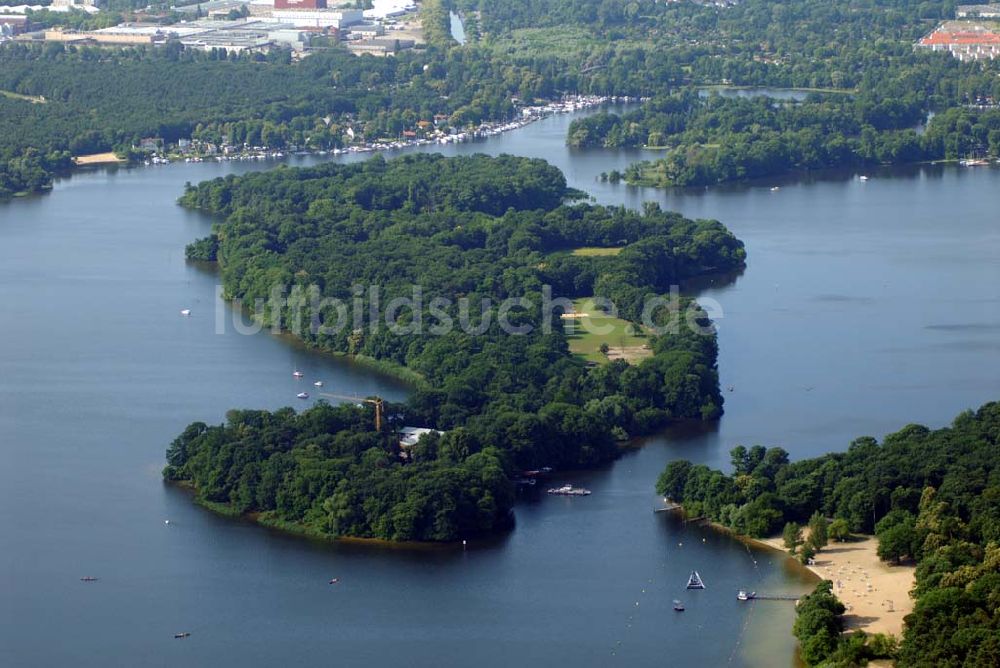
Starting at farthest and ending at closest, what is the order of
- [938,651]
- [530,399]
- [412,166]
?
[412,166]
[530,399]
[938,651]

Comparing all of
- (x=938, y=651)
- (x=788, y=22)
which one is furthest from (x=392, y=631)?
(x=788, y=22)

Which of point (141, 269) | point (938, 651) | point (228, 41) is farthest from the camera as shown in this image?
point (228, 41)

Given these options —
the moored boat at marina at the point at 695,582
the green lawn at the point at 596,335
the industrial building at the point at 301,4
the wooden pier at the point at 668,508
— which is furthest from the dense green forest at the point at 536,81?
the moored boat at marina at the point at 695,582

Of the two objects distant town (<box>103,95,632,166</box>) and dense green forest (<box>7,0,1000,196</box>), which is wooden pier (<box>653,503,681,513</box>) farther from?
distant town (<box>103,95,632,166</box>)

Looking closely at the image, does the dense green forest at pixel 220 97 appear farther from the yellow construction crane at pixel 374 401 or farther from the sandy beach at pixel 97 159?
the yellow construction crane at pixel 374 401

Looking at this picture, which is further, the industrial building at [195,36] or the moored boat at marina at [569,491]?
the industrial building at [195,36]

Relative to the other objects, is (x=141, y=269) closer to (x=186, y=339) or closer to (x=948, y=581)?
(x=186, y=339)

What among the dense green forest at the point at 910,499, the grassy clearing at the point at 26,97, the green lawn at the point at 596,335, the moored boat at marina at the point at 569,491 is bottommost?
the moored boat at marina at the point at 569,491

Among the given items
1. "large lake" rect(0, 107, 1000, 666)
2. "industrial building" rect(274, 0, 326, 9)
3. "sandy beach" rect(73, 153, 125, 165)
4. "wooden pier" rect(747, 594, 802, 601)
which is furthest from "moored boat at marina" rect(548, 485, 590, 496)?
"industrial building" rect(274, 0, 326, 9)
